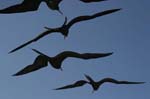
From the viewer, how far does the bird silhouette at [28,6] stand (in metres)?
1.77

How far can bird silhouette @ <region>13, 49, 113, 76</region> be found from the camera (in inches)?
70.6

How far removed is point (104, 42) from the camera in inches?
73.2

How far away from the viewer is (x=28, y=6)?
179cm

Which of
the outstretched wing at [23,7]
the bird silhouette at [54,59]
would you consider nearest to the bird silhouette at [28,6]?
the outstretched wing at [23,7]

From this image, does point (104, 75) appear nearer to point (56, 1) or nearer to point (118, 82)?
point (118, 82)

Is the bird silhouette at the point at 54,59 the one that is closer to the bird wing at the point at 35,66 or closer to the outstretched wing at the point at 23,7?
the bird wing at the point at 35,66

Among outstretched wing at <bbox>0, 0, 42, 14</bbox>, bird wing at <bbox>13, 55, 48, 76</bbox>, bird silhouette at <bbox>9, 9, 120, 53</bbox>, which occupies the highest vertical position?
outstretched wing at <bbox>0, 0, 42, 14</bbox>

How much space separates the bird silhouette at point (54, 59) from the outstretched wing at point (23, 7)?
0.14 metres

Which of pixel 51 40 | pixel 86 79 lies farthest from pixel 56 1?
pixel 86 79

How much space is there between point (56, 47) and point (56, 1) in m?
0.15

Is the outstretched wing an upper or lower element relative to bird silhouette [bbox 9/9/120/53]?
upper

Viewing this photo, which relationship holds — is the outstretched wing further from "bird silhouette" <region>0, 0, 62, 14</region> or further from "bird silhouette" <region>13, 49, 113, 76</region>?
"bird silhouette" <region>13, 49, 113, 76</region>

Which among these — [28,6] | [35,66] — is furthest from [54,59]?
[28,6]

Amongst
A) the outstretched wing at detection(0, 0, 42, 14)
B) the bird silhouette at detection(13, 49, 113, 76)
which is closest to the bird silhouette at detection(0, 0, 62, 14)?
the outstretched wing at detection(0, 0, 42, 14)
